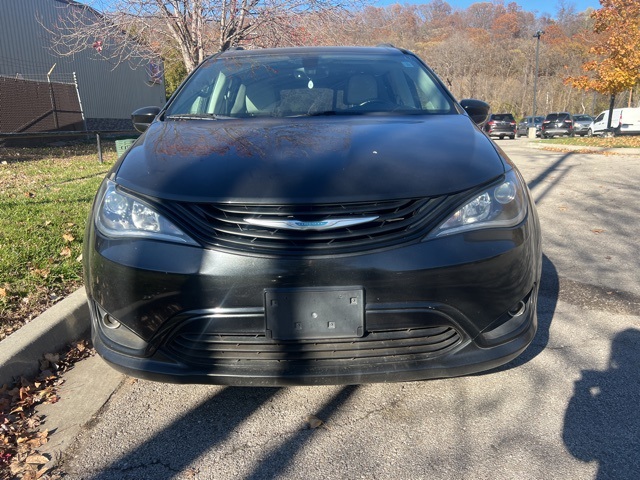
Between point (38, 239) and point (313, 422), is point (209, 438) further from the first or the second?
point (38, 239)

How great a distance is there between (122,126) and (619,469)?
2723cm

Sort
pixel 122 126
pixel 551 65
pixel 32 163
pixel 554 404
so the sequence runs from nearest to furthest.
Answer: pixel 554 404, pixel 32 163, pixel 122 126, pixel 551 65

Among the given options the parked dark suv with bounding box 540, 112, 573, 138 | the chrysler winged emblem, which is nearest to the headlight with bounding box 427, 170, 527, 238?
the chrysler winged emblem

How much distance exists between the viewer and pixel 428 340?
2098mm

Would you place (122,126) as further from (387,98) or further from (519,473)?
(519,473)

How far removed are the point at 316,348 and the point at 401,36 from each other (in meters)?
18.2

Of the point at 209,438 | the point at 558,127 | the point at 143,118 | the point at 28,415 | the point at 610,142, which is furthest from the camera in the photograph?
the point at 558,127

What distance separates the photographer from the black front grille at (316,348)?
206 centimetres

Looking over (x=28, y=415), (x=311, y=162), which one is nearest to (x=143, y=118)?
(x=311, y=162)

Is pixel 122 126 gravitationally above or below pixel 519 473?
below

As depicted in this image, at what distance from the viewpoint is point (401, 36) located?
60.7 feet

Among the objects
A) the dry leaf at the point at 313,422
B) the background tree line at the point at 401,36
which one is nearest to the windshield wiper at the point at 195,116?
the dry leaf at the point at 313,422

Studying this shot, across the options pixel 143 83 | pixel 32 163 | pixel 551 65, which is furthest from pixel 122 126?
pixel 551 65

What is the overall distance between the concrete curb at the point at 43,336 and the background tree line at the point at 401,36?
323 inches
